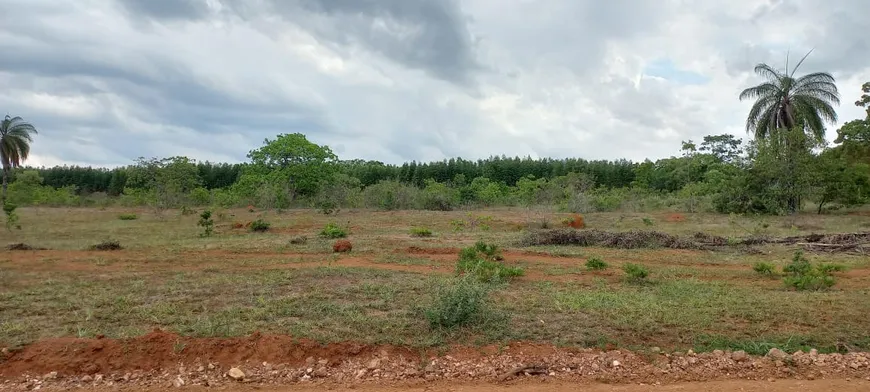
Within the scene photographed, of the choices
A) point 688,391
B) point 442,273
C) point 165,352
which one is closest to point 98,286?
point 165,352

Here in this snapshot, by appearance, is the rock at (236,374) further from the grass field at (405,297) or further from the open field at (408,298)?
the grass field at (405,297)

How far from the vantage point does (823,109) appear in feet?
90.0

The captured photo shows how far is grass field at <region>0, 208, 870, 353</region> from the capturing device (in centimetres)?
596

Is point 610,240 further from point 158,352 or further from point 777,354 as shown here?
point 158,352

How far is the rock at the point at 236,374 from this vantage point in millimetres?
4957

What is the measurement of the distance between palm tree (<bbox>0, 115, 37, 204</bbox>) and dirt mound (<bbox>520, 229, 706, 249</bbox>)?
41.9 meters

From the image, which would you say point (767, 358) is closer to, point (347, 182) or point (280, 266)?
point (280, 266)

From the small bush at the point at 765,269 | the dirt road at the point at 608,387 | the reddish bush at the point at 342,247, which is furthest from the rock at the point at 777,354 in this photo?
the reddish bush at the point at 342,247

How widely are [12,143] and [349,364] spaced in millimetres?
47139

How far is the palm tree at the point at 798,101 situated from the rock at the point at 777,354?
1009 inches

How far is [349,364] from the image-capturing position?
207 inches

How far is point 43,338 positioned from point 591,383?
5.27m

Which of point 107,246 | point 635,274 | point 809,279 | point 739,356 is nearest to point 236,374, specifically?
point 739,356

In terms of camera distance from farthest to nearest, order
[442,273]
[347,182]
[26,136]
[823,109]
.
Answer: [26,136] < [347,182] < [823,109] < [442,273]
